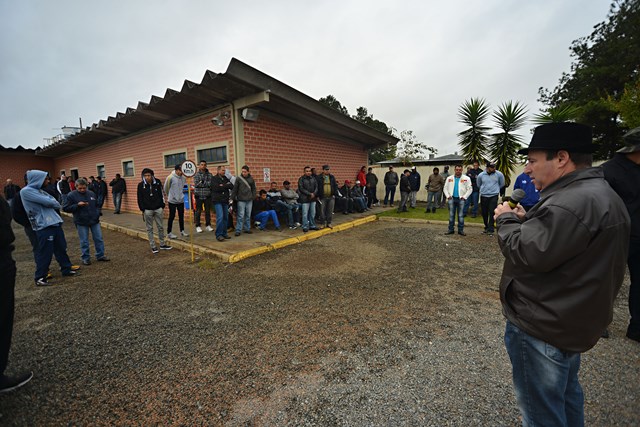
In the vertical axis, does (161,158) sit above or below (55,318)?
A: above

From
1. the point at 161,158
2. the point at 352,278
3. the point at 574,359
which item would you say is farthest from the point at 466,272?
the point at 161,158

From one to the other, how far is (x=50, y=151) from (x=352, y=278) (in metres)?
21.1

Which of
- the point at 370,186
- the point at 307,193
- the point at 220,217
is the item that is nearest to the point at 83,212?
the point at 220,217

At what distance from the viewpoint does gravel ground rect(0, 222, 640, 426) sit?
81.6 inches

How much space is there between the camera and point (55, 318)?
11.8 ft

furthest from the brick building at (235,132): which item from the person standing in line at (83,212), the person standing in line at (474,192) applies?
the person standing in line at (474,192)

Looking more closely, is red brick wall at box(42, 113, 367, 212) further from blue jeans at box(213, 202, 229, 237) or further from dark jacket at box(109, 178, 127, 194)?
blue jeans at box(213, 202, 229, 237)

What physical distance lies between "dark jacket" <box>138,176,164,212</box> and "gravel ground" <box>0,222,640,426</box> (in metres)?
1.74

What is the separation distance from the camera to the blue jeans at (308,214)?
8.06 m

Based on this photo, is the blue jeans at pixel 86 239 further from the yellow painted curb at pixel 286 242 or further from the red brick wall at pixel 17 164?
the red brick wall at pixel 17 164

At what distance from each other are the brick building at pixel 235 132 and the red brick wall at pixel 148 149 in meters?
0.03

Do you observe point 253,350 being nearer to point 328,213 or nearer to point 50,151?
point 328,213

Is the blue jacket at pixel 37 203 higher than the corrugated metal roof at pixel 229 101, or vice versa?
the corrugated metal roof at pixel 229 101

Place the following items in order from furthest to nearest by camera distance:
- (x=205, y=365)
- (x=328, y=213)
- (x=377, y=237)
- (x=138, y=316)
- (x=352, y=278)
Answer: (x=328, y=213) < (x=377, y=237) < (x=352, y=278) < (x=138, y=316) < (x=205, y=365)
